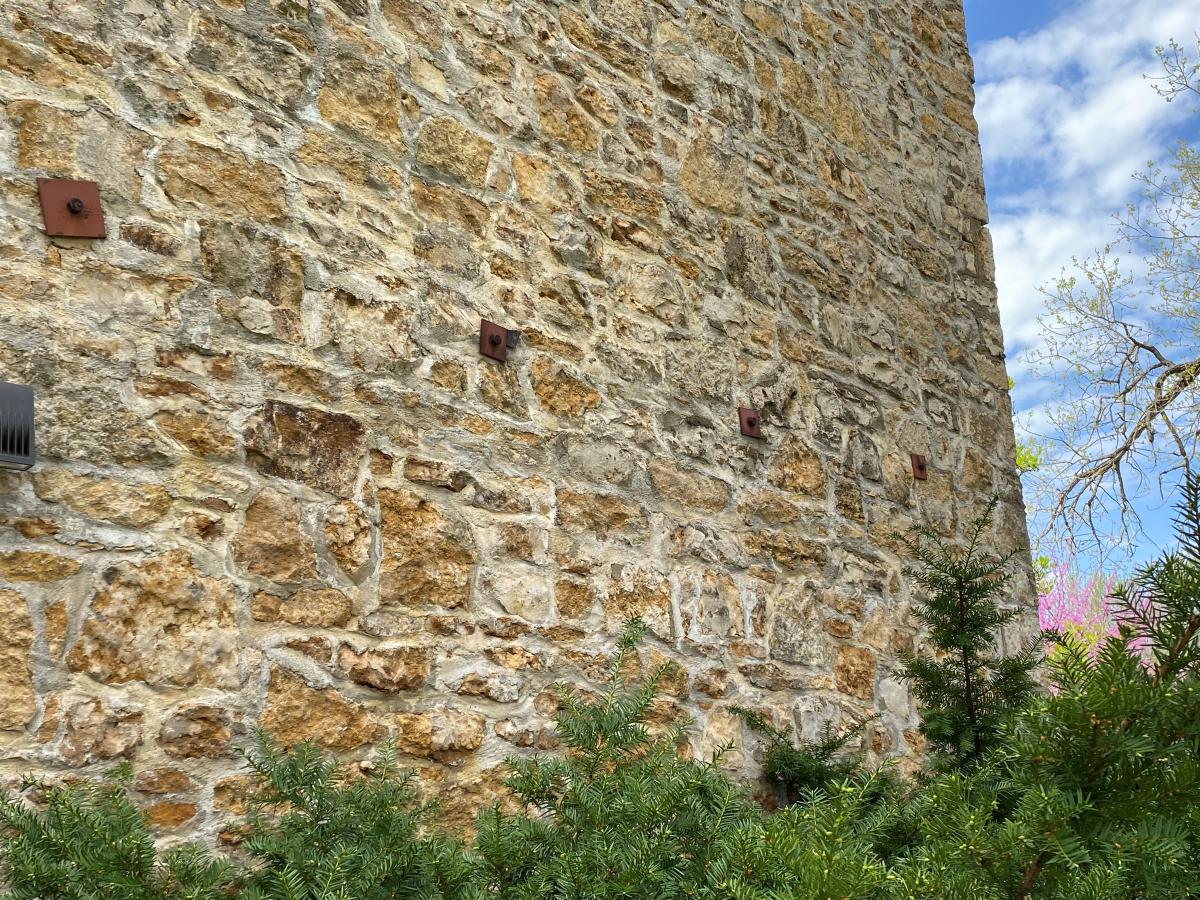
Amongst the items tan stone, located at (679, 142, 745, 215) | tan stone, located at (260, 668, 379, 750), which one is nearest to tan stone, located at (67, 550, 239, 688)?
tan stone, located at (260, 668, 379, 750)

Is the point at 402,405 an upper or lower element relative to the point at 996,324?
lower

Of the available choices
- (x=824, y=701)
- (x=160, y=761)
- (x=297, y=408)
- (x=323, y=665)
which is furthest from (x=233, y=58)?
(x=824, y=701)

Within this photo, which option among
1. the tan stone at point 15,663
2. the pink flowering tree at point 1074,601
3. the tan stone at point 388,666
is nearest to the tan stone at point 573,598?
the tan stone at point 388,666

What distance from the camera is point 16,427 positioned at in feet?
6.96

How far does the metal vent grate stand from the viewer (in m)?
2.10

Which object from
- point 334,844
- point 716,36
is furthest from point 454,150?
point 334,844

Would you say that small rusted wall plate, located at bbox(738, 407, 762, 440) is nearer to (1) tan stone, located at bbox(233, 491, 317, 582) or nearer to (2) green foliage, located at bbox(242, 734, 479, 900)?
(1) tan stone, located at bbox(233, 491, 317, 582)

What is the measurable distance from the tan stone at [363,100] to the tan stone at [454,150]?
8cm

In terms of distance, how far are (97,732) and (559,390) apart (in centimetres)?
156

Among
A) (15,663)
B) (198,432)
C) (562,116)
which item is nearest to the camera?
(15,663)

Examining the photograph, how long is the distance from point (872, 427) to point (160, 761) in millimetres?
3049

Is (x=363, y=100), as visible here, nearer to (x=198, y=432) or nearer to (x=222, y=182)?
(x=222, y=182)

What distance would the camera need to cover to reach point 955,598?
2695 mm

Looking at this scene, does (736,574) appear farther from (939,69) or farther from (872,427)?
(939,69)
